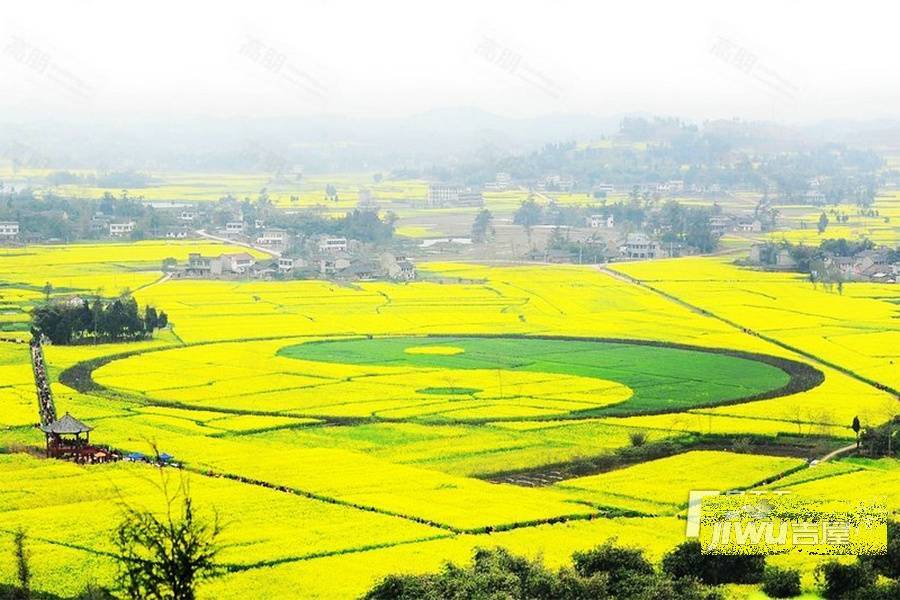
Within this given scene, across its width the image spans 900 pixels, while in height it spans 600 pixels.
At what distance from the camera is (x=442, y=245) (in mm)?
89188

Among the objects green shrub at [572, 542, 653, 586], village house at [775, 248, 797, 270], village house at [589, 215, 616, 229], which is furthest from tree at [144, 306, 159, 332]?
village house at [589, 215, 616, 229]

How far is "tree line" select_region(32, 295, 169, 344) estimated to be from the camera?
47719 millimetres

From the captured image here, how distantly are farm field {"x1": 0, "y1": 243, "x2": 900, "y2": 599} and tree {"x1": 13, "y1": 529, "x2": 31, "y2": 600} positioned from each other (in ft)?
0.88

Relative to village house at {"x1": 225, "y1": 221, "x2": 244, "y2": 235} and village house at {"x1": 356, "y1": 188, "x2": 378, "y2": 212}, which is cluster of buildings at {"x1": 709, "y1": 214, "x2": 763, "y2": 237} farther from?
village house at {"x1": 225, "y1": 221, "x2": 244, "y2": 235}

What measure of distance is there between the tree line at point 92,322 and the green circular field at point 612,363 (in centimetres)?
630

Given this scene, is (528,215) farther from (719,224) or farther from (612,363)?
(612,363)

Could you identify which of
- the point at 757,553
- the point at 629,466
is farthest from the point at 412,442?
the point at 757,553

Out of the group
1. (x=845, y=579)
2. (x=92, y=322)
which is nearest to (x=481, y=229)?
(x=92, y=322)

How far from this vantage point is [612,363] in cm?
4359

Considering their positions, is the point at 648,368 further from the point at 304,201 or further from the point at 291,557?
the point at 304,201

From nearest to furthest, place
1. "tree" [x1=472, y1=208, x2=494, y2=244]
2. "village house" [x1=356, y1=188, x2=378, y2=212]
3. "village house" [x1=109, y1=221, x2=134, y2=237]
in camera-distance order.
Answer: "village house" [x1=109, y1=221, x2=134, y2=237] < "tree" [x1=472, y1=208, x2=494, y2=244] < "village house" [x1=356, y1=188, x2=378, y2=212]

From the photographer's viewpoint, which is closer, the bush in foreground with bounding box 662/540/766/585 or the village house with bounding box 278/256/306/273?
the bush in foreground with bounding box 662/540/766/585
